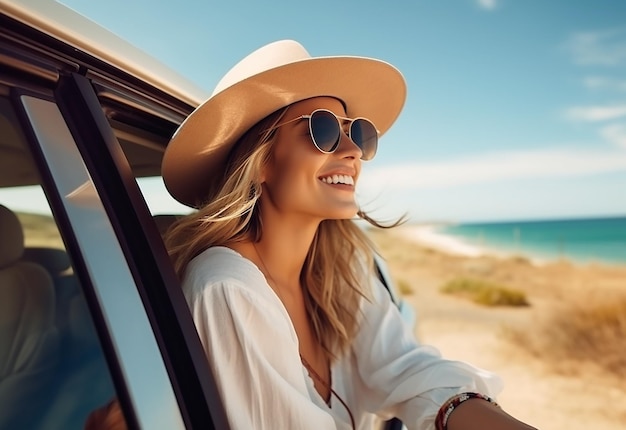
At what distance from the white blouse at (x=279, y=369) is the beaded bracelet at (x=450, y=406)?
39 millimetres

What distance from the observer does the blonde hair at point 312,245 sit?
1.59 meters

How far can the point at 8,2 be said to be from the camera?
3.07 ft

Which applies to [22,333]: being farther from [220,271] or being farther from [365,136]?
[365,136]

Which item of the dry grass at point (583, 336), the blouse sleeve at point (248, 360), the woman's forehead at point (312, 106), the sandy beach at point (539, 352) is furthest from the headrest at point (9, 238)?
the dry grass at point (583, 336)

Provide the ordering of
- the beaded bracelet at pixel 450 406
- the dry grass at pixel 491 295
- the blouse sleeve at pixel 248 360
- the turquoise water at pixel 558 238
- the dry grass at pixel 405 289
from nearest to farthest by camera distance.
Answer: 1. the blouse sleeve at pixel 248 360
2. the beaded bracelet at pixel 450 406
3. the dry grass at pixel 491 295
4. the dry grass at pixel 405 289
5. the turquoise water at pixel 558 238

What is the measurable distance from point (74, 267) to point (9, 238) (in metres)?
0.21

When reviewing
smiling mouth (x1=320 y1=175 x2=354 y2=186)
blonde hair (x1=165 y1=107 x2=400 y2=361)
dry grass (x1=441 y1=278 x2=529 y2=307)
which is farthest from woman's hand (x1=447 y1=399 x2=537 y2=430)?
dry grass (x1=441 y1=278 x2=529 y2=307)

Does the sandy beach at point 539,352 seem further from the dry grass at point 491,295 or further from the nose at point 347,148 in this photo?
the nose at point 347,148

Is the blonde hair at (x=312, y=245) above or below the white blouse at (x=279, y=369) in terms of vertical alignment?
above

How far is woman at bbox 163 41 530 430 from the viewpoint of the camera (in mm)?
1380

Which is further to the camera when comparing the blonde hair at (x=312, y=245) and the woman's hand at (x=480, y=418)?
the blonde hair at (x=312, y=245)

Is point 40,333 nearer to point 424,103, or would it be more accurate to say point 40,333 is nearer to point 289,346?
point 289,346

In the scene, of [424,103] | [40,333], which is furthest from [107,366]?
[424,103]

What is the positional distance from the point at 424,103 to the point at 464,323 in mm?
44724
